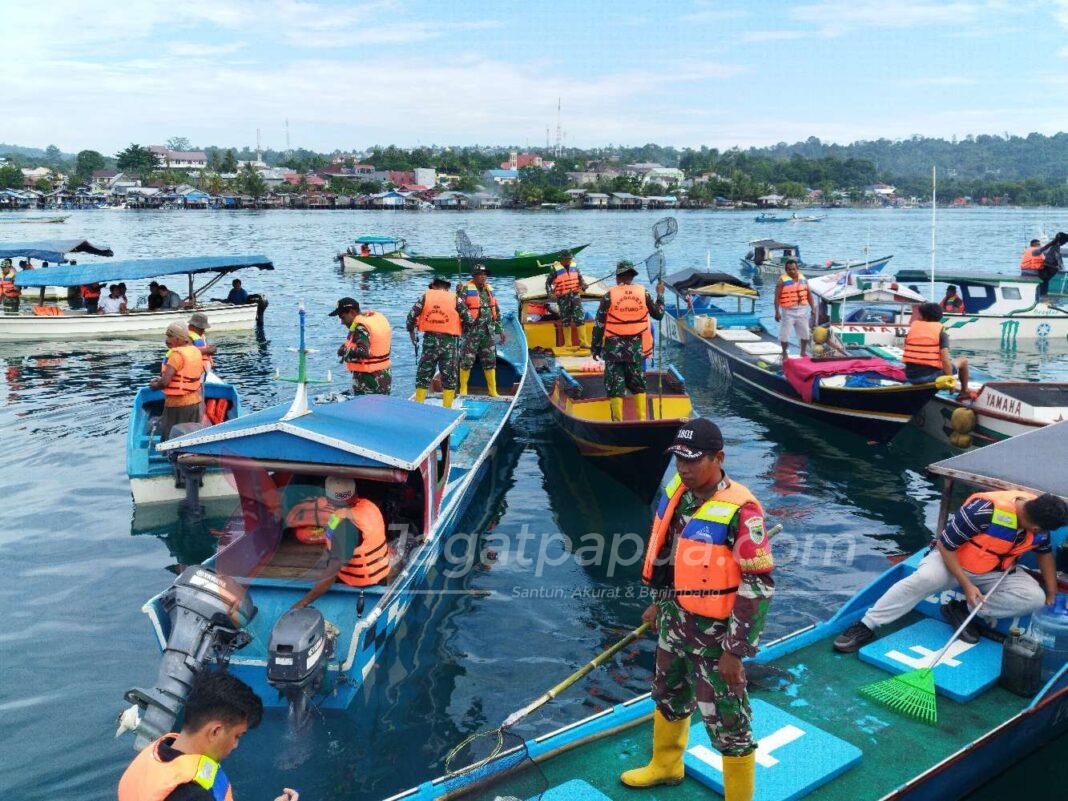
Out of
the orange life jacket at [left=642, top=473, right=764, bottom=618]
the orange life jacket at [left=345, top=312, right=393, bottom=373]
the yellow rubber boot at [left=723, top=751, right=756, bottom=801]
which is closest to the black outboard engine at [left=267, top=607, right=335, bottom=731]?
the orange life jacket at [left=642, top=473, right=764, bottom=618]

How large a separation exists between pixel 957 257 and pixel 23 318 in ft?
181

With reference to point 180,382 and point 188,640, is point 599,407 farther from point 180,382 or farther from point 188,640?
point 188,640

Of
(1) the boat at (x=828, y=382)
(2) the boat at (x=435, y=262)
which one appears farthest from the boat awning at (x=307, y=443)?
(2) the boat at (x=435, y=262)

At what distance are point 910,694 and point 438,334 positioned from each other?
839cm

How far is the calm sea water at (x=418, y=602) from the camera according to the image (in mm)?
6730

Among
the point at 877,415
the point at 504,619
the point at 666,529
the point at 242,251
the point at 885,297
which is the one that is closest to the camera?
the point at 666,529

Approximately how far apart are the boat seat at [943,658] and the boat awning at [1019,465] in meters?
1.30

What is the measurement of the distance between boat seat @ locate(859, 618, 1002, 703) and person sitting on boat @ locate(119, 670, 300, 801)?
5066 millimetres

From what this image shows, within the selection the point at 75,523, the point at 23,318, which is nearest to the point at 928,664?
the point at 75,523

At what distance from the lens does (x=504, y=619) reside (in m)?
8.95

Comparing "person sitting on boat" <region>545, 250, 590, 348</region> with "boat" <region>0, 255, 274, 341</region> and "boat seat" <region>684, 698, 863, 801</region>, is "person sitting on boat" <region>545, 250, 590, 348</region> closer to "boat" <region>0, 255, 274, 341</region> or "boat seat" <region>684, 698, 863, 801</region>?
"boat" <region>0, 255, 274, 341</region>

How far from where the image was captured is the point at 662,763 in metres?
5.32

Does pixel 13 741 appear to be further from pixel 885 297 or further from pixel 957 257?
pixel 957 257

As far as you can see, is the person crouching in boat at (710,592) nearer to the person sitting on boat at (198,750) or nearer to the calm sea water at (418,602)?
the person sitting on boat at (198,750)
